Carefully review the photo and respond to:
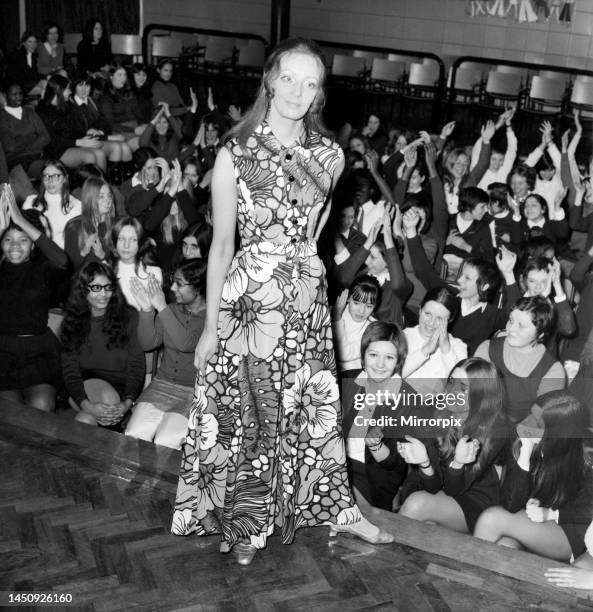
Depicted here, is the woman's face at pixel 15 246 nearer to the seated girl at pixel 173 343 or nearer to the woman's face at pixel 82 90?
the seated girl at pixel 173 343

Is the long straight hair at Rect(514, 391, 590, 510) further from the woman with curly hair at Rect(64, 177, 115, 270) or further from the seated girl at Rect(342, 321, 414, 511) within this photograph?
the woman with curly hair at Rect(64, 177, 115, 270)

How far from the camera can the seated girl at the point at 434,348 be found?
4.07 metres

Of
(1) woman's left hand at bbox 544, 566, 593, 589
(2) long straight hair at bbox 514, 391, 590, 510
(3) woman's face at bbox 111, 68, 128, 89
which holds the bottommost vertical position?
(1) woman's left hand at bbox 544, 566, 593, 589

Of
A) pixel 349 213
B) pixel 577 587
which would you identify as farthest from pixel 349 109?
pixel 577 587

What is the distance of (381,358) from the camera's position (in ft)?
12.2

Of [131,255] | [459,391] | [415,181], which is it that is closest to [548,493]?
[459,391]

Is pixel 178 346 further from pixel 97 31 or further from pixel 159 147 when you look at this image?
pixel 97 31

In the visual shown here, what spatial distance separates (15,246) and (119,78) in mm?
5383

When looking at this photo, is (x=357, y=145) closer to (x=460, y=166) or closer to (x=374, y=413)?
(x=460, y=166)

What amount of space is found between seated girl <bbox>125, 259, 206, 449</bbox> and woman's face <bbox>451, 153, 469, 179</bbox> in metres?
3.34

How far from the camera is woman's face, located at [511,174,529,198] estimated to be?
641 cm

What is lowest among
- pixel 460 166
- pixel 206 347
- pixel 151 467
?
pixel 151 467

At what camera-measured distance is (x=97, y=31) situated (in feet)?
35.2

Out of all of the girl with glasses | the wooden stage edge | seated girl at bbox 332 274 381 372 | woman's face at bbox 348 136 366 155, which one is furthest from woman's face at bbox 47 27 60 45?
the wooden stage edge
